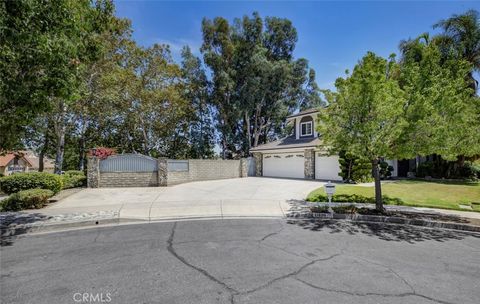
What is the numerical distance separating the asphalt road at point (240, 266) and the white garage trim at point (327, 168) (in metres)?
12.6

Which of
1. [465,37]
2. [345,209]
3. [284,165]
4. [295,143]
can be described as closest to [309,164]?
[295,143]

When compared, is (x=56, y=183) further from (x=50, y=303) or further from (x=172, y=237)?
(x=50, y=303)

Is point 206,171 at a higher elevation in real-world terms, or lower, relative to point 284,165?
lower

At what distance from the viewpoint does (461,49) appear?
19.5 m

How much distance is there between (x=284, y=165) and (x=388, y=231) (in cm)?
1638

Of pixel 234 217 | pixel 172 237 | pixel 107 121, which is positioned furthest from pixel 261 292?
pixel 107 121

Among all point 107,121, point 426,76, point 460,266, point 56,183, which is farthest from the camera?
point 107,121

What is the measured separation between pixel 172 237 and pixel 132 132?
88.5 feet

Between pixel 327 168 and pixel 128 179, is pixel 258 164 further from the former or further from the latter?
pixel 128 179

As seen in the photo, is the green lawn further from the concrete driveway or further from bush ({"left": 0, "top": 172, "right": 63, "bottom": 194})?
bush ({"left": 0, "top": 172, "right": 63, "bottom": 194})

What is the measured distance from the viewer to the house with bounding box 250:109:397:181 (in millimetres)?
20812

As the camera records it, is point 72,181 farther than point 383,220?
Yes

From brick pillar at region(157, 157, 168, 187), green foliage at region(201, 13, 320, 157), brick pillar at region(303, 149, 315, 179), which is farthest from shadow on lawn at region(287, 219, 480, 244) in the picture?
green foliage at region(201, 13, 320, 157)

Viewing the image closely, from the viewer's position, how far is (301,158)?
22.5 meters
